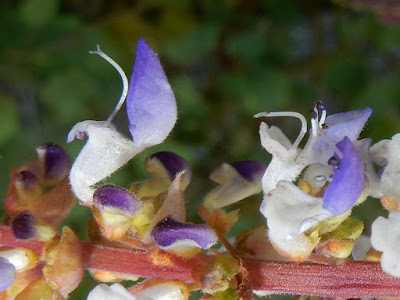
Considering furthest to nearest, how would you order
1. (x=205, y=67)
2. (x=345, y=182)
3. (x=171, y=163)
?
(x=205, y=67), (x=171, y=163), (x=345, y=182)

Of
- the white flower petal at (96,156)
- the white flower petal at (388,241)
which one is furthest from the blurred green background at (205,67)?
the white flower petal at (388,241)

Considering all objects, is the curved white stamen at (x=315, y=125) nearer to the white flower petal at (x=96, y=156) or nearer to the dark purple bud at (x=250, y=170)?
the dark purple bud at (x=250, y=170)

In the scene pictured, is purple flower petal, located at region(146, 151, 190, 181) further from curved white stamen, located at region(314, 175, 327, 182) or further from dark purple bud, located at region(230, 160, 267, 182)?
curved white stamen, located at region(314, 175, 327, 182)

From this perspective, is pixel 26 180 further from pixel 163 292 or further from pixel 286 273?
pixel 286 273

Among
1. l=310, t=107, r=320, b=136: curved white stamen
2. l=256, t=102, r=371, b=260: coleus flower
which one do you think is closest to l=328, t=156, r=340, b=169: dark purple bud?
l=256, t=102, r=371, b=260: coleus flower

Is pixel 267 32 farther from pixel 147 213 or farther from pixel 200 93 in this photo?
pixel 147 213

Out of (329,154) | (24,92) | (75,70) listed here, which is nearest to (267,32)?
(75,70)

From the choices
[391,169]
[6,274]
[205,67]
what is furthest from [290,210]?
[205,67]
